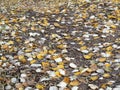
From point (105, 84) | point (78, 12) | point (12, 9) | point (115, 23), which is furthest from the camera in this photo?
point (12, 9)

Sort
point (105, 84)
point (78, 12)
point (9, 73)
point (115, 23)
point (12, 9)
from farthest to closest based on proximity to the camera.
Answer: point (12, 9), point (78, 12), point (115, 23), point (9, 73), point (105, 84)

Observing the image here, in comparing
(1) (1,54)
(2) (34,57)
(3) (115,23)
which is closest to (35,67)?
(2) (34,57)

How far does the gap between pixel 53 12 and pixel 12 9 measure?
1.07 metres

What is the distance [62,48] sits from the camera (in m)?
5.29

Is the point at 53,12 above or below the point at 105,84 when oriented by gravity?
above

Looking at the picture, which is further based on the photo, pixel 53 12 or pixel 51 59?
pixel 53 12

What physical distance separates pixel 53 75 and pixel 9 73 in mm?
681

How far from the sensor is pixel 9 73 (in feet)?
15.2

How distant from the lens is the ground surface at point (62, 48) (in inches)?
174

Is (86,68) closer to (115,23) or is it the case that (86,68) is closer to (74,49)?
(74,49)

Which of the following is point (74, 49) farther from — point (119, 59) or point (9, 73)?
point (9, 73)

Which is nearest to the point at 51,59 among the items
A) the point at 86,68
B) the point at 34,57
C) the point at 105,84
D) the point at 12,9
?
the point at 34,57

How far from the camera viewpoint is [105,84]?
14.0ft

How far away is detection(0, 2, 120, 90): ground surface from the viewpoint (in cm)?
441
